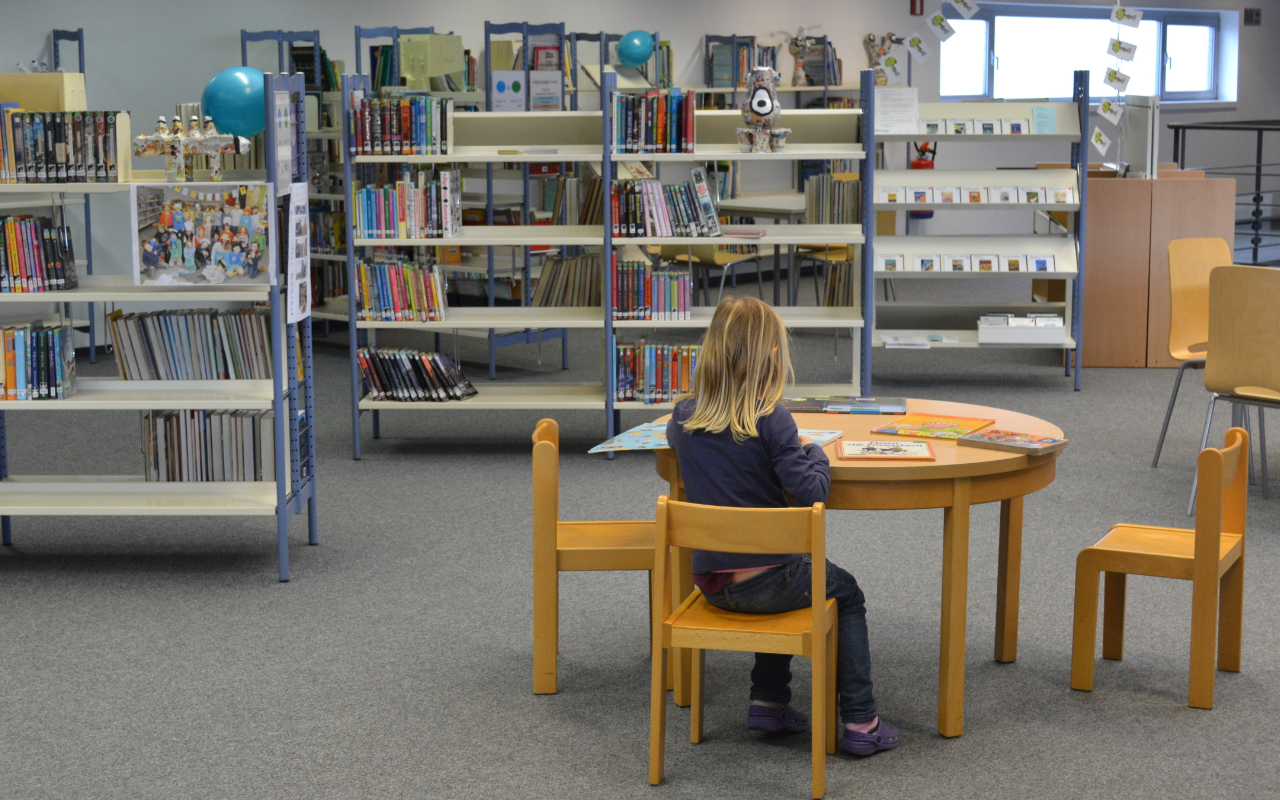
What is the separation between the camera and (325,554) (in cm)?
439

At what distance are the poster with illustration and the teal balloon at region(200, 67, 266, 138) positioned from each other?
292 millimetres

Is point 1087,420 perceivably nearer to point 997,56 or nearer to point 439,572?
point 439,572

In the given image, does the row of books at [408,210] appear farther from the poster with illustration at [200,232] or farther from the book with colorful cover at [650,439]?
the book with colorful cover at [650,439]

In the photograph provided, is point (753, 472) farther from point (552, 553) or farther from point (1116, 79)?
point (1116, 79)

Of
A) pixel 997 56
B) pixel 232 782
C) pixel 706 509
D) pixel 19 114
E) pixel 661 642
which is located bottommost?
pixel 232 782

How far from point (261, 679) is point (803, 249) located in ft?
21.2

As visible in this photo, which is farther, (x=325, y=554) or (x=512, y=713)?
(x=325, y=554)

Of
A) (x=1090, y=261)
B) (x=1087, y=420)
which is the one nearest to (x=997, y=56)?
(x=1090, y=261)

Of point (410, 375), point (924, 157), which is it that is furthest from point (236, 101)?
point (924, 157)

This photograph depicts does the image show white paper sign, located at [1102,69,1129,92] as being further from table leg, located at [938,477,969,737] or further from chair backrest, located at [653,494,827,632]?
chair backrest, located at [653,494,827,632]

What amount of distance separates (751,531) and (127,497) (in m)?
2.57

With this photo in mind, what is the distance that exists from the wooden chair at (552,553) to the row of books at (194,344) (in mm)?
1465

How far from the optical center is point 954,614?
2.88m

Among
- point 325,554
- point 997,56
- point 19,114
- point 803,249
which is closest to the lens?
point 19,114
